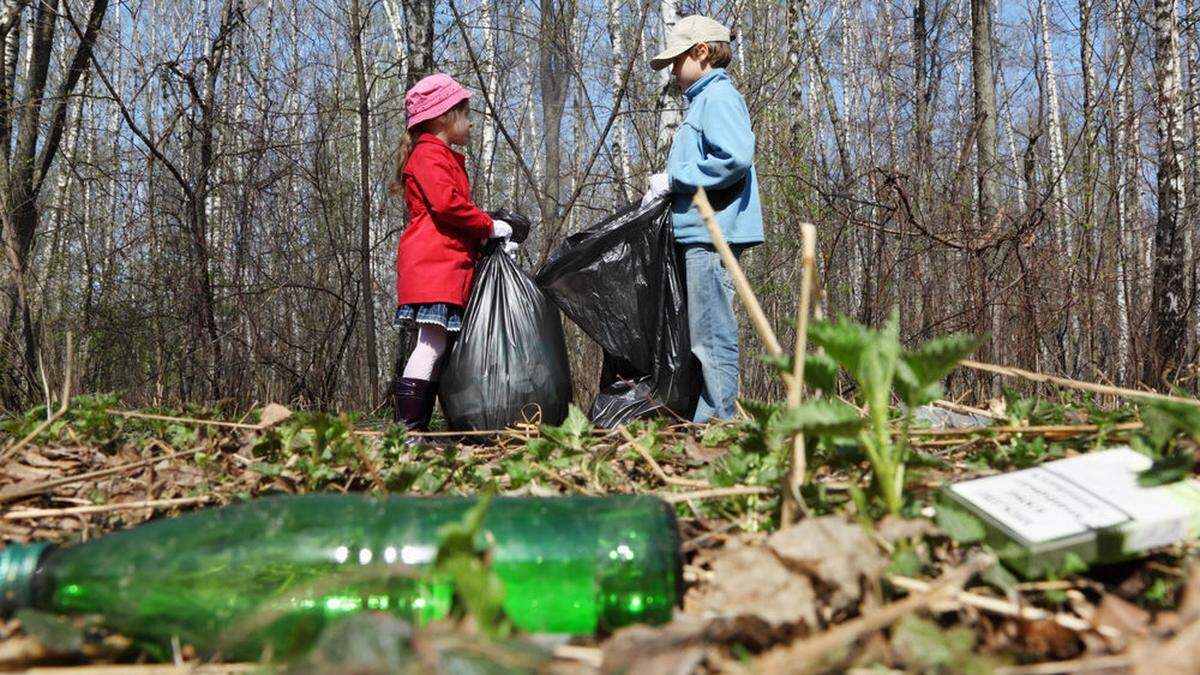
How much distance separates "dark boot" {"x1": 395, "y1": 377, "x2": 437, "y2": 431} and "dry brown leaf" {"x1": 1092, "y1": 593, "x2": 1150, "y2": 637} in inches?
115

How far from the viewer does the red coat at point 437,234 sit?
3475 millimetres

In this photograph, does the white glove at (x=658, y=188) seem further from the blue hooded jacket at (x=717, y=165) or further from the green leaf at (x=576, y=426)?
the green leaf at (x=576, y=426)

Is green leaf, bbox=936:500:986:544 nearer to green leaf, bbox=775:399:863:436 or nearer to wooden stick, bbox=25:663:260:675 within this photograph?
green leaf, bbox=775:399:863:436

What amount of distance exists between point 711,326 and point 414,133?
1.51m

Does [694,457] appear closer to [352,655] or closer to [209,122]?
[352,655]

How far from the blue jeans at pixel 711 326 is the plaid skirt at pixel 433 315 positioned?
0.96 metres

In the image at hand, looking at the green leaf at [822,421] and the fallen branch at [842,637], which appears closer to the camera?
the fallen branch at [842,637]

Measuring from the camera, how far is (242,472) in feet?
5.35

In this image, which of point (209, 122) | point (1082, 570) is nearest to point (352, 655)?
point (1082, 570)

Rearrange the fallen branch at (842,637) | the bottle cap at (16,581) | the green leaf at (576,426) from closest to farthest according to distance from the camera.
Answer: the fallen branch at (842,637), the bottle cap at (16,581), the green leaf at (576,426)

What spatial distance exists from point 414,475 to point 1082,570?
0.94 metres

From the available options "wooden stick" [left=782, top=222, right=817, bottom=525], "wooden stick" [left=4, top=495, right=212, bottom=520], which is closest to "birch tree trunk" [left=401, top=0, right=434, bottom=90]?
"wooden stick" [left=4, top=495, right=212, bottom=520]

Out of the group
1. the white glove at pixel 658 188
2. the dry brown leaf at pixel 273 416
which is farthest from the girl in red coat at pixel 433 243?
the dry brown leaf at pixel 273 416

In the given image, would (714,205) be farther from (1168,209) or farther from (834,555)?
(1168,209)
